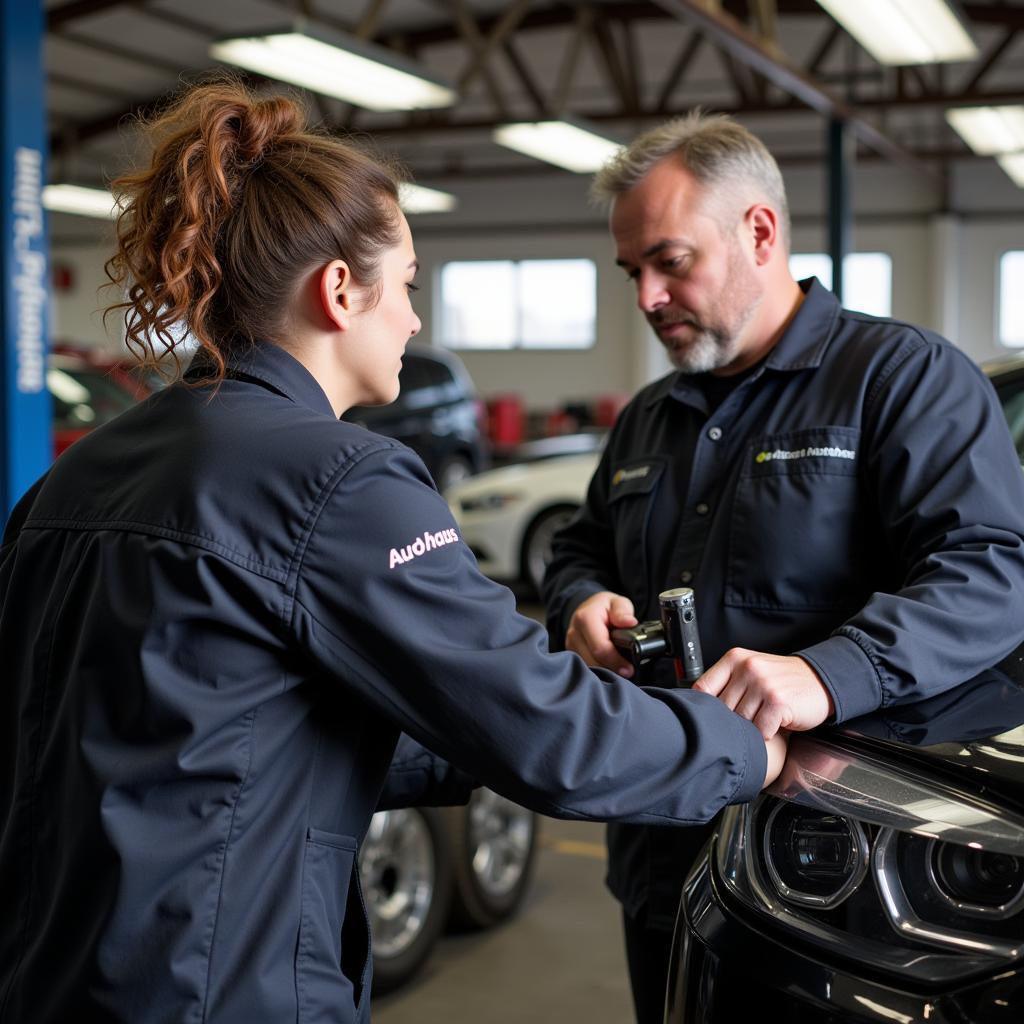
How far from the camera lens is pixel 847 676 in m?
1.46

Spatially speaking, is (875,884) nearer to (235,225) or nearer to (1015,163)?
(235,225)

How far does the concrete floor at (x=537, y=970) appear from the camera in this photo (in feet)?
9.98

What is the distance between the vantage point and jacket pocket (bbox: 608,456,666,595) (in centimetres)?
195

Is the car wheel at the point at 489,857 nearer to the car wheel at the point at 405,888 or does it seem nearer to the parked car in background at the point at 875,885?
the car wheel at the point at 405,888

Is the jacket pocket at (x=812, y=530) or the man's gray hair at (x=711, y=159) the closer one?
the jacket pocket at (x=812, y=530)

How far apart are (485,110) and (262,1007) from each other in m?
16.4

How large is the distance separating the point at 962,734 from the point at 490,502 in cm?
686

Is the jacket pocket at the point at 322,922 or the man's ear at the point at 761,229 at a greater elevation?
the man's ear at the point at 761,229

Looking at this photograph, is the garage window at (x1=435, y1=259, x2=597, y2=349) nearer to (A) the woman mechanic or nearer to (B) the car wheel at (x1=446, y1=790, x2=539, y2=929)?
(B) the car wheel at (x1=446, y1=790, x2=539, y2=929)

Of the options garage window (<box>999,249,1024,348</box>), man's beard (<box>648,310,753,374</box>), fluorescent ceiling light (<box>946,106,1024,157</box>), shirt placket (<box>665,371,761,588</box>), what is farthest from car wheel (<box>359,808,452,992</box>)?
garage window (<box>999,249,1024,348</box>)

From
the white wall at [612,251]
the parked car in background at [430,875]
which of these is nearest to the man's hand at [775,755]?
the parked car in background at [430,875]

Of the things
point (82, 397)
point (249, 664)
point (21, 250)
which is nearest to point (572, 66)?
point (82, 397)

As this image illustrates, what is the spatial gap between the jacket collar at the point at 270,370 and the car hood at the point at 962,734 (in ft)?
2.28

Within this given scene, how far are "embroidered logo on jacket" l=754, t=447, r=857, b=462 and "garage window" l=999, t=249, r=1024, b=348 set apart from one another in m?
17.2
